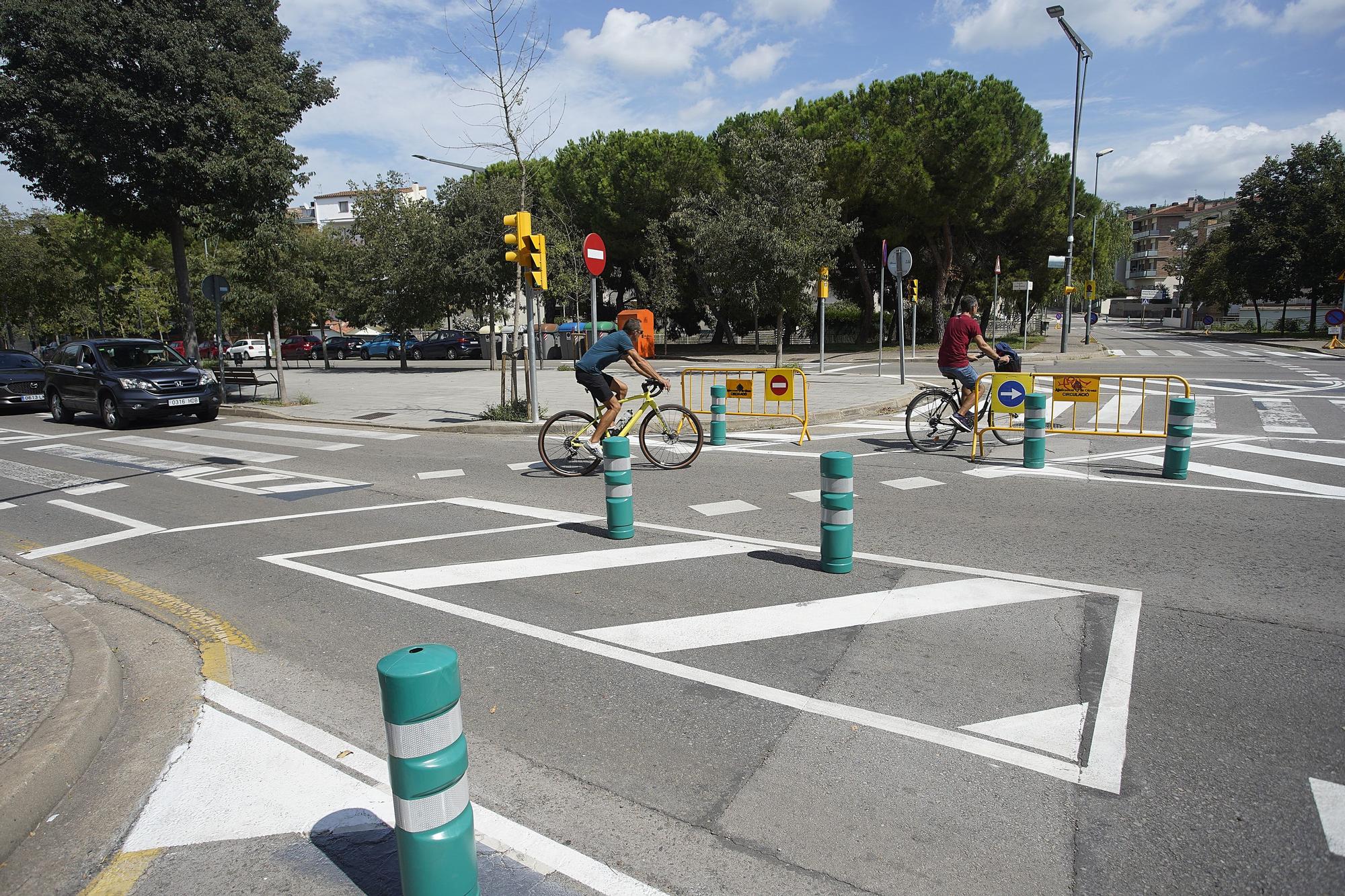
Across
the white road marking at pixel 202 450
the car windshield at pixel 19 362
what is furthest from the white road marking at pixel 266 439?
the car windshield at pixel 19 362

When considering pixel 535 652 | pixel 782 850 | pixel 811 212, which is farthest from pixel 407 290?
pixel 782 850

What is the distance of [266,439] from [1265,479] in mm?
14525

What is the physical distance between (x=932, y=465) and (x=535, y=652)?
671 centimetres

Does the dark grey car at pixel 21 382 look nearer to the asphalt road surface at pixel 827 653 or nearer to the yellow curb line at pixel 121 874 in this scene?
the asphalt road surface at pixel 827 653

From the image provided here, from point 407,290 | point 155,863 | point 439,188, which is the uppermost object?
point 439,188

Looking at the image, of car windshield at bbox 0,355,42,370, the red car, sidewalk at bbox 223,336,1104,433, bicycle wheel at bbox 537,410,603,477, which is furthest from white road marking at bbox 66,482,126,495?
the red car

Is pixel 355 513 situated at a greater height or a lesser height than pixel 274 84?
lesser

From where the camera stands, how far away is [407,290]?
102ft

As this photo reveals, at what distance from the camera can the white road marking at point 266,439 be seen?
13102 mm

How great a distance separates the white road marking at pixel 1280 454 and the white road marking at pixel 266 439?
41.5 ft

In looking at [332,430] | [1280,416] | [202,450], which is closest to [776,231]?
[1280,416]

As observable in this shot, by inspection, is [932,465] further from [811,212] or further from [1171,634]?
[811,212]

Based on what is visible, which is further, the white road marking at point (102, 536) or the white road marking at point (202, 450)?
the white road marking at point (202, 450)

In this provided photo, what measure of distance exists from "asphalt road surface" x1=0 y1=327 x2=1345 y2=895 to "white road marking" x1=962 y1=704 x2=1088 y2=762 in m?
0.02
